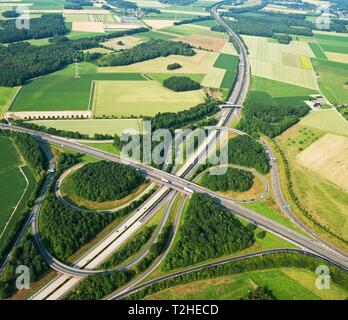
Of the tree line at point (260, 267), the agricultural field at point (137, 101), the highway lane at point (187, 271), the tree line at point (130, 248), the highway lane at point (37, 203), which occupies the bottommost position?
the highway lane at point (187, 271)

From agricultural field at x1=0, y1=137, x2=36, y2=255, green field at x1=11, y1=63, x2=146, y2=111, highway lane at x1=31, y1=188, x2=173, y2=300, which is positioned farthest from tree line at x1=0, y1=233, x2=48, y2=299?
green field at x1=11, y1=63, x2=146, y2=111

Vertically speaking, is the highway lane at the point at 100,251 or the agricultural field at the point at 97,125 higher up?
the agricultural field at the point at 97,125

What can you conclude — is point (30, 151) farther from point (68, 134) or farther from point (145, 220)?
point (145, 220)

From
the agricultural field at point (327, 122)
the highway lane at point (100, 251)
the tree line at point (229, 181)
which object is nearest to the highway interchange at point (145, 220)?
the highway lane at point (100, 251)

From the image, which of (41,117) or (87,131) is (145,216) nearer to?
(87,131)

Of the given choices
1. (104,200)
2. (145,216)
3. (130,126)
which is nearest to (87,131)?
(130,126)

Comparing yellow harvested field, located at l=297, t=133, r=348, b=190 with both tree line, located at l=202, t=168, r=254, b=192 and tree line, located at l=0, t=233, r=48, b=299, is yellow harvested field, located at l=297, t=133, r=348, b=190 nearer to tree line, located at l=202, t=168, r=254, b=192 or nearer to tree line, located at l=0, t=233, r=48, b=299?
tree line, located at l=202, t=168, r=254, b=192
